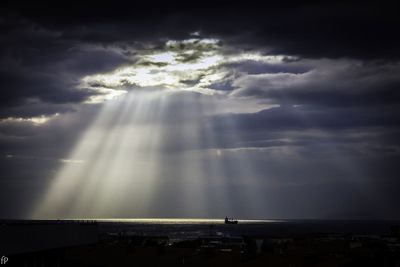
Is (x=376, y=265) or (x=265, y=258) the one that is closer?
(x=376, y=265)

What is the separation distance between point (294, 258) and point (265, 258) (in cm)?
331

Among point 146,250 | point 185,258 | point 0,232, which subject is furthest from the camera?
point 146,250

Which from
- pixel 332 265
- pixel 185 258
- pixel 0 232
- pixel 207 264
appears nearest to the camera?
pixel 332 265

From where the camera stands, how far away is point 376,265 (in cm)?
5919

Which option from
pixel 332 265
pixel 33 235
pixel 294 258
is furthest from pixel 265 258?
pixel 33 235

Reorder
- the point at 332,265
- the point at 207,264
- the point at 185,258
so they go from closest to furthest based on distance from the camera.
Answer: the point at 332,265, the point at 207,264, the point at 185,258

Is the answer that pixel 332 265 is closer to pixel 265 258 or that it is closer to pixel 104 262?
pixel 265 258

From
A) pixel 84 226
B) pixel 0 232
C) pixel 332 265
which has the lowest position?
pixel 332 265

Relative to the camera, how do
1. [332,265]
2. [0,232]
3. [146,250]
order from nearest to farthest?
[332,265] → [0,232] → [146,250]

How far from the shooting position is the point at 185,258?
72938mm

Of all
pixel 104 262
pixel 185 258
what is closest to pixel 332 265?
pixel 185 258

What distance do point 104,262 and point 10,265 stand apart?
11.7 m

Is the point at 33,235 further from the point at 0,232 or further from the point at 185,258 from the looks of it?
the point at 185,258

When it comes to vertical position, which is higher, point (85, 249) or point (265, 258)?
point (85, 249)
